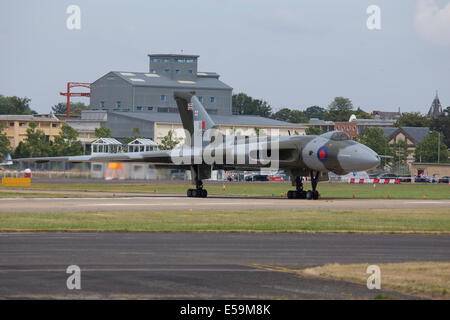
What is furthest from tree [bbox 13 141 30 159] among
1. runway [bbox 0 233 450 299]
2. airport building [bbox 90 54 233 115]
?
runway [bbox 0 233 450 299]

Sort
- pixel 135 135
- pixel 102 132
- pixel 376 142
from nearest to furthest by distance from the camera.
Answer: pixel 376 142 → pixel 102 132 → pixel 135 135

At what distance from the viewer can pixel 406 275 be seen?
1338 cm

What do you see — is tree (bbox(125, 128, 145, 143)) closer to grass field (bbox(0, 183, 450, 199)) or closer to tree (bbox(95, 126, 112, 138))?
tree (bbox(95, 126, 112, 138))

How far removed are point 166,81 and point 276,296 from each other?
124 meters

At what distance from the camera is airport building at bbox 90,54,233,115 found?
426ft

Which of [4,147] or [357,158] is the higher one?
[4,147]

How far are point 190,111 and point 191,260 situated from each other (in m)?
29.8

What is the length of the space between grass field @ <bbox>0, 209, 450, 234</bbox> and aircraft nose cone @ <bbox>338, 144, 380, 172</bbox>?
289 inches

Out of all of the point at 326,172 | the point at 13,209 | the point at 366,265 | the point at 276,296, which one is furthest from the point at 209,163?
the point at 276,296

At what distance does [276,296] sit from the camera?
11.4m

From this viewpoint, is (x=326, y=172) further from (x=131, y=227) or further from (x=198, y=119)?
(x=131, y=227)

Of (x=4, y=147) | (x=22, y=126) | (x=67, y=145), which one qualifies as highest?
(x=22, y=126)

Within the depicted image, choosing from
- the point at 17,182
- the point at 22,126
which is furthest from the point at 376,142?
the point at 17,182

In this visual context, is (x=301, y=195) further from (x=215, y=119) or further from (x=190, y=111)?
(x=215, y=119)
